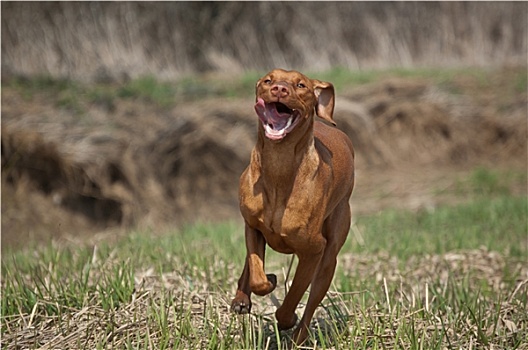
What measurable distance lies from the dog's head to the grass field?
0.95 meters

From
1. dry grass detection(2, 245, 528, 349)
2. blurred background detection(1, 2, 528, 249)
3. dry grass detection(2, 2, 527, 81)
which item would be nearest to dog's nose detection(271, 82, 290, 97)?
dry grass detection(2, 245, 528, 349)

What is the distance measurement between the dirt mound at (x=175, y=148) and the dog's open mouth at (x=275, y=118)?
6.44 meters

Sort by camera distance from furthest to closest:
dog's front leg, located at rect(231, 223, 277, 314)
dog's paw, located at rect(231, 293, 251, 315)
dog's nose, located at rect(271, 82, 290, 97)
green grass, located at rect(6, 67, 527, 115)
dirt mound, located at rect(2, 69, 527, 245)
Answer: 1. green grass, located at rect(6, 67, 527, 115)
2. dirt mound, located at rect(2, 69, 527, 245)
3. dog's paw, located at rect(231, 293, 251, 315)
4. dog's front leg, located at rect(231, 223, 277, 314)
5. dog's nose, located at rect(271, 82, 290, 97)

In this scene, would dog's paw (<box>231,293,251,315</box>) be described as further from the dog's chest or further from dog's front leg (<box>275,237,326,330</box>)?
the dog's chest

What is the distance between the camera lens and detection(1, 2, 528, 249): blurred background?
1041cm

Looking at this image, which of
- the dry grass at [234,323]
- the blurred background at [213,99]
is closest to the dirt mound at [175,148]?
the blurred background at [213,99]

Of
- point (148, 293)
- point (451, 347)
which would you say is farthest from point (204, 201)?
point (451, 347)

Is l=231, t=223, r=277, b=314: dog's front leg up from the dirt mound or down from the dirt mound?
up

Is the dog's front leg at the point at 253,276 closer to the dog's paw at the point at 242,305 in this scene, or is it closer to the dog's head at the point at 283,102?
the dog's paw at the point at 242,305

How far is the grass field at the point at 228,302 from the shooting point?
3.60 m

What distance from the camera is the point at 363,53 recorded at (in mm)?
16031

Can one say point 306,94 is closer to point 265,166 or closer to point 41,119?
point 265,166

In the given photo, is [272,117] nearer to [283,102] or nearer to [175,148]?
[283,102]

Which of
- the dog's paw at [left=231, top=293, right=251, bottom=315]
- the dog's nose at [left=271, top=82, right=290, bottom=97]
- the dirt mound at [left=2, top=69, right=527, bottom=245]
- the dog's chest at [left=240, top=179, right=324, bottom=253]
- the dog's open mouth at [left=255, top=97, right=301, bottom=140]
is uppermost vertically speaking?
the dog's nose at [left=271, top=82, right=290, bottom=97]
